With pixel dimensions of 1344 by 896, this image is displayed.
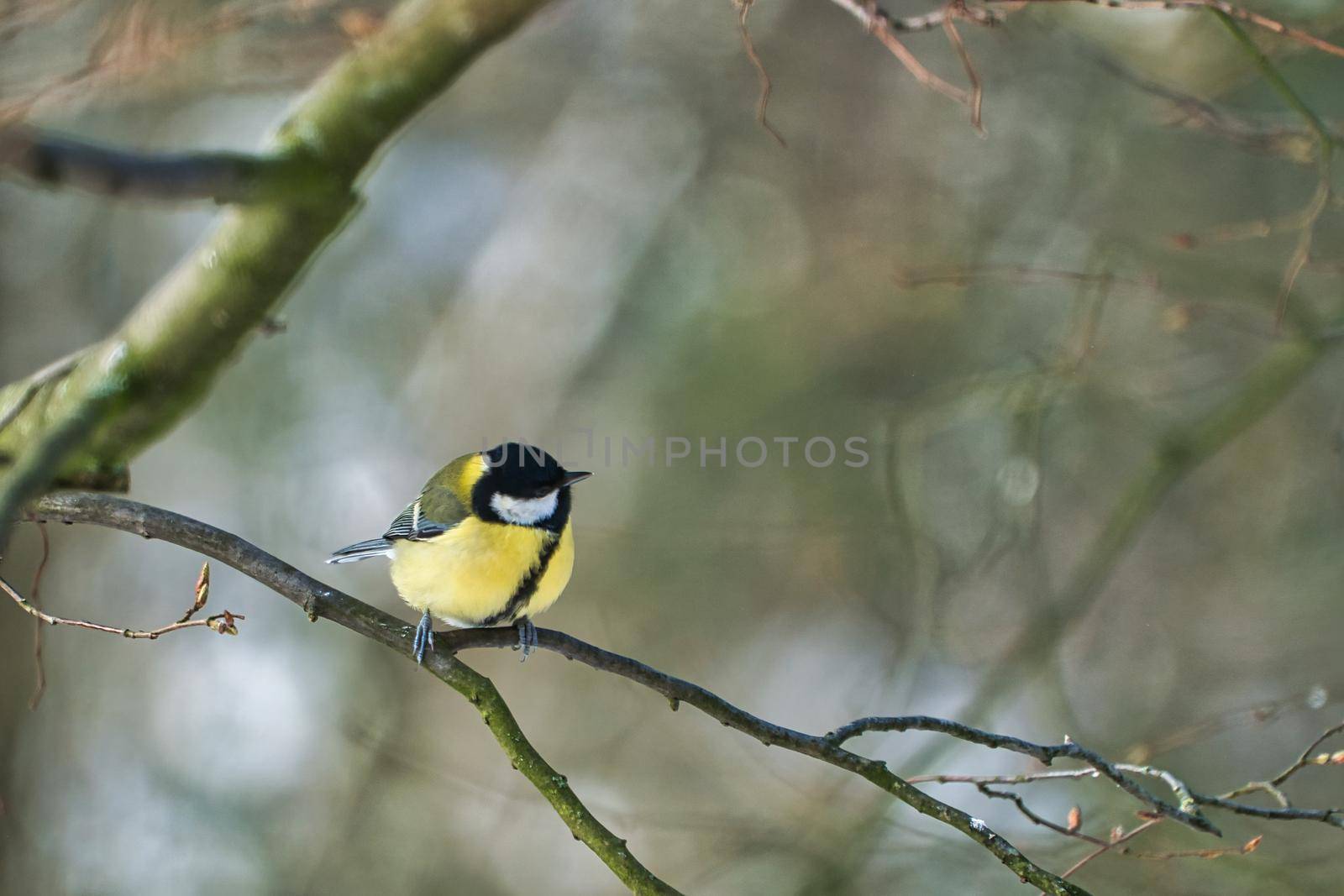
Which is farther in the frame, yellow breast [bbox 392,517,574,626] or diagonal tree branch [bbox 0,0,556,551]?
yellow breast [bbox 392,517,574,626]

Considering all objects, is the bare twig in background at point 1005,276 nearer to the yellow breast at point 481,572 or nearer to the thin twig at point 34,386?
the yellow breast at point 481,572

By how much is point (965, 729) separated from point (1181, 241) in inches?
88.8

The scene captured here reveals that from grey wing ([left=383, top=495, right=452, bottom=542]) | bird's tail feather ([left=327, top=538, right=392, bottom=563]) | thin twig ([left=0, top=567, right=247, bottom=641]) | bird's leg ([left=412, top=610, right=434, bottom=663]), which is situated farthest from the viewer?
bird's tail feather ([left=327, top=538, right=392, bottom=563])

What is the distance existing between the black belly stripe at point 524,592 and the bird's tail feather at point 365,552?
664 millimetres

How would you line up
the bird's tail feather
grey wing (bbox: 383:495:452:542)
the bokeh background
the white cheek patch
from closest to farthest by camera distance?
1. the white cheek patch
2. grey wing (bbox: 383:495:452:542)
3. the bird's tail feather
4. the bokeh background

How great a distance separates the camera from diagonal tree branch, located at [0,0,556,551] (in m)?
2.39

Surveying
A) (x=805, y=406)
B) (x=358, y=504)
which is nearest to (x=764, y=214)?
(x=805, y=406)

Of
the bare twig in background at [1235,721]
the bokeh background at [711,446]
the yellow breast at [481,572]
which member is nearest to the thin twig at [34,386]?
the yellow breast at [481,572]

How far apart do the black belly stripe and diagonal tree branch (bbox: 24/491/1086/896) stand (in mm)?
774

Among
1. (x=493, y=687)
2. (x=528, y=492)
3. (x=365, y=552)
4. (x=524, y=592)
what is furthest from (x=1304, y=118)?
(x=365, y=552)

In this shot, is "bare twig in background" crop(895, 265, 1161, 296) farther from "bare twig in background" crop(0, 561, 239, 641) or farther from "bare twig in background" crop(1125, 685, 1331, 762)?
"bare twig in background" crop(0, 561, 239, 641)

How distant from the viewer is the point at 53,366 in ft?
8.49

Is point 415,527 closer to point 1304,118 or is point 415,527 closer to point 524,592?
point 524,592

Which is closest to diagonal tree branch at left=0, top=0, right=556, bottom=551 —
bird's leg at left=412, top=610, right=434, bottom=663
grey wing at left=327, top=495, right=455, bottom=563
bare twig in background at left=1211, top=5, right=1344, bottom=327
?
bird's leg at left=412, top=610, right=434, bottom=663
